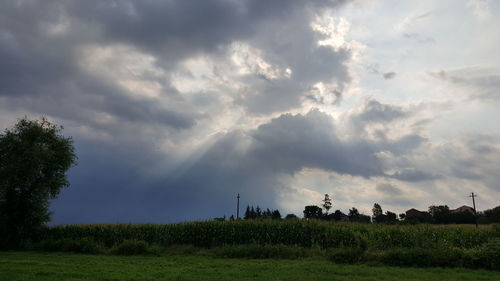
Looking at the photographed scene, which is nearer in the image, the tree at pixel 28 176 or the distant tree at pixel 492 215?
the tree at pixel 28 176

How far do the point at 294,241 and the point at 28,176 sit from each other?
28.0m

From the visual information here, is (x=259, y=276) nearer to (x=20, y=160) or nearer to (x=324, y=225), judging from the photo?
(x=324, y=225)

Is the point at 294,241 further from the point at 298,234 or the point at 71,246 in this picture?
the point at 71,246

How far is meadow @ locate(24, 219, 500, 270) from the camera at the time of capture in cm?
2278

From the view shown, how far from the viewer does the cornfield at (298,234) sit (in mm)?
29891

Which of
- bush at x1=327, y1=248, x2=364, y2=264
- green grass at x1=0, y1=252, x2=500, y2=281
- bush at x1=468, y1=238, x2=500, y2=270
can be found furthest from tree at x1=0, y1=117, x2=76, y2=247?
bush at x1=468, y1=238, x2=500, y2=270

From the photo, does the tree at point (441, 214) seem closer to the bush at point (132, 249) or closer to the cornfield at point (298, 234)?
the cornfield at point (298, 234)

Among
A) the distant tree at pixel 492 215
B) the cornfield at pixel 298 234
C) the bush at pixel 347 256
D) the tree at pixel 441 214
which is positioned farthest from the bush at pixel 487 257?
the tree at pixel 441 214

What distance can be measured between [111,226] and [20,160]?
1162 centimetres

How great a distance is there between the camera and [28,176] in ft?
132

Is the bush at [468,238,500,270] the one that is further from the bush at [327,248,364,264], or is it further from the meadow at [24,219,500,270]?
the bush at [327,248,364,264]

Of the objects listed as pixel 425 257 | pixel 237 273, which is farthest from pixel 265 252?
pixel 425 257

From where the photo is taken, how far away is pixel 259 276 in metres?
16.9

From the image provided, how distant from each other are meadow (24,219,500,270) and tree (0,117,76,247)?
2618 mm
